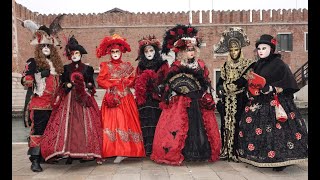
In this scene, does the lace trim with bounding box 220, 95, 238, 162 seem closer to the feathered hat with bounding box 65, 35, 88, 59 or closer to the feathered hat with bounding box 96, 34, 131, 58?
the feathered hat with bounding box 96, 34, 131, 58

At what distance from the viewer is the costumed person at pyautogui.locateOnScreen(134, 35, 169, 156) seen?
16.3ft

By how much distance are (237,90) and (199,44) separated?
0.91 m

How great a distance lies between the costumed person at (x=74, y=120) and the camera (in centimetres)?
433

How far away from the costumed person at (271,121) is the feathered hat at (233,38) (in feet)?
1.21

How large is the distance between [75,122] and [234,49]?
8.43ft

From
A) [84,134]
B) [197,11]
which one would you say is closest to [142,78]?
[84,134]

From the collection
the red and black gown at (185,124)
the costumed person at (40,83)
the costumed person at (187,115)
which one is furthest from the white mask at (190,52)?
the costumed person at (40,83)

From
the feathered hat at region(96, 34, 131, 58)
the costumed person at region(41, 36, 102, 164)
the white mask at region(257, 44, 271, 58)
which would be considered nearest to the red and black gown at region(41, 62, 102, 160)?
the costumed person at region(41, 36, 102, 164)

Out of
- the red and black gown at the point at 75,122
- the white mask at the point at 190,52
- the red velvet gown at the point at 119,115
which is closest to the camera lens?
the red and black gown at the point at 75,122

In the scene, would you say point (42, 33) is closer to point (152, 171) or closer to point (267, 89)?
point (152, 171)

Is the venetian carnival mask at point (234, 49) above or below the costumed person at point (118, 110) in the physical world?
above

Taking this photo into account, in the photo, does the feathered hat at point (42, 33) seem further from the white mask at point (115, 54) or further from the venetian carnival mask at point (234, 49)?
the venetian carnival mask at point (234, 49)

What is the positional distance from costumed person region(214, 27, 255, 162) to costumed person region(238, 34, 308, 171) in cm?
30

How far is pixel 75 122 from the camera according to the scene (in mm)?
4461
